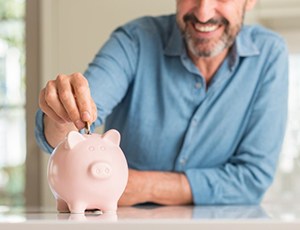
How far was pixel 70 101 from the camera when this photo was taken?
0.94 metres

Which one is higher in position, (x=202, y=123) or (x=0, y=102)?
(x=202, y=123)

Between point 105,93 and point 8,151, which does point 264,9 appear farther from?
point 8,151

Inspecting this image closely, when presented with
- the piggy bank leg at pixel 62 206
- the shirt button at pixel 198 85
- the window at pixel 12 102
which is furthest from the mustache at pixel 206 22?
the window at pixel 12 102

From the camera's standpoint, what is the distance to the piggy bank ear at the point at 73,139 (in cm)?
88

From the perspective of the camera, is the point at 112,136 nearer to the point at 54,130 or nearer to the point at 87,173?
the point at 87,173

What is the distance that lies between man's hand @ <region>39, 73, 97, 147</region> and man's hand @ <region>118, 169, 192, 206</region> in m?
0.31

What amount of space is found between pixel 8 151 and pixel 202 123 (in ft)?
5.81

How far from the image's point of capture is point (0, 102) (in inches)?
120

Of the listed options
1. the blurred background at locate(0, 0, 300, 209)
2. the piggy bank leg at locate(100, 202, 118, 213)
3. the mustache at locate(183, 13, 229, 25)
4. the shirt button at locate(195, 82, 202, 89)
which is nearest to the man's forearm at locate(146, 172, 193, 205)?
the shirt button at locate(195, 82, 202, 89)

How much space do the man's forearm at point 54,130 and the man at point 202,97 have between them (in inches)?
9.1

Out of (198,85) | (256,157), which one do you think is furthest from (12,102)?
(256,157)

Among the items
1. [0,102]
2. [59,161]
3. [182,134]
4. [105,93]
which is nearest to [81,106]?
[59,161]

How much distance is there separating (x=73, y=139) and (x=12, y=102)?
219 centimetres

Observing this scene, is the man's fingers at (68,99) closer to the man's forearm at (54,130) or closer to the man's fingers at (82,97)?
the man's fingers at (82,97)
